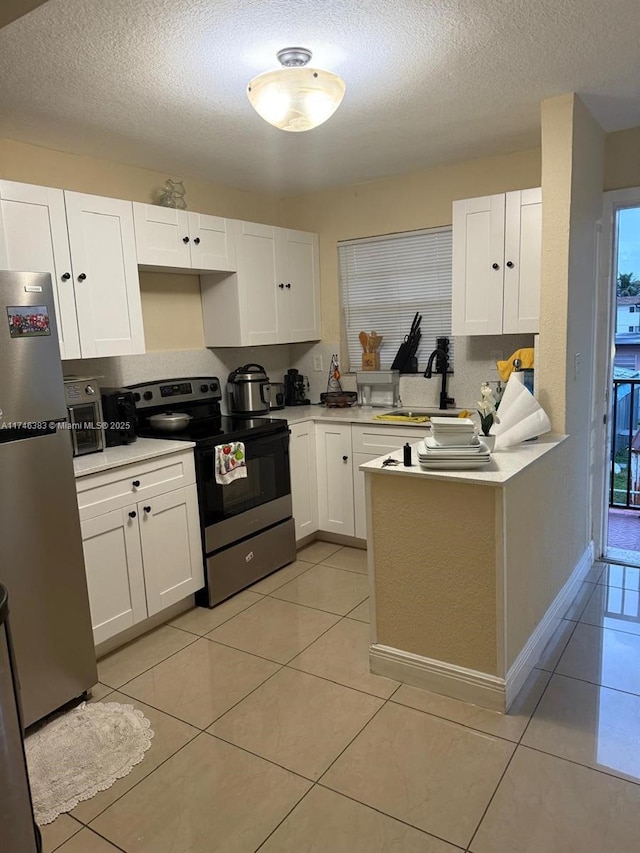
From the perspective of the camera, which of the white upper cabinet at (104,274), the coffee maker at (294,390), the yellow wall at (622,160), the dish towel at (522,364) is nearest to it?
the white upper cabinet at (104,274)

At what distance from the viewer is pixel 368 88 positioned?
256cm

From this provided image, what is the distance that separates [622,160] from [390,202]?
1479 millimetres

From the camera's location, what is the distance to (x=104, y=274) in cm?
299

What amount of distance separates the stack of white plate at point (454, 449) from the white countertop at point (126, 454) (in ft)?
4.25

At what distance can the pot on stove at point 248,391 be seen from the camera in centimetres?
401

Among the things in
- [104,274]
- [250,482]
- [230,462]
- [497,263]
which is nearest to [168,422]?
[230,462]

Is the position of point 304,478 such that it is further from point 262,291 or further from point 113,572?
point 113,572

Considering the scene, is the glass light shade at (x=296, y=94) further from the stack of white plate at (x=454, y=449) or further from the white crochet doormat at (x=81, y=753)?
the white crochet doormat at (x=81, y=753)

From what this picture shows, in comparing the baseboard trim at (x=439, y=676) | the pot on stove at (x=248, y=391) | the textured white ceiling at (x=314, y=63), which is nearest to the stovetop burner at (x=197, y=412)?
the pot on stove at (x=248, y=391)

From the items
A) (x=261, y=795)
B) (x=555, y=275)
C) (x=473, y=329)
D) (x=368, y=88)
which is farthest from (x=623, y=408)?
(x=261, y=795)

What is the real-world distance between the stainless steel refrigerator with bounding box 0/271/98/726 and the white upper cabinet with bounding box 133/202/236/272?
3.61ft

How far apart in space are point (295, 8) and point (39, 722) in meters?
2.76

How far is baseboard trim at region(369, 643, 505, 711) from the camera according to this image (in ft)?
7.63

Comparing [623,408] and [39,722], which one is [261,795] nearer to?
[39,722]
